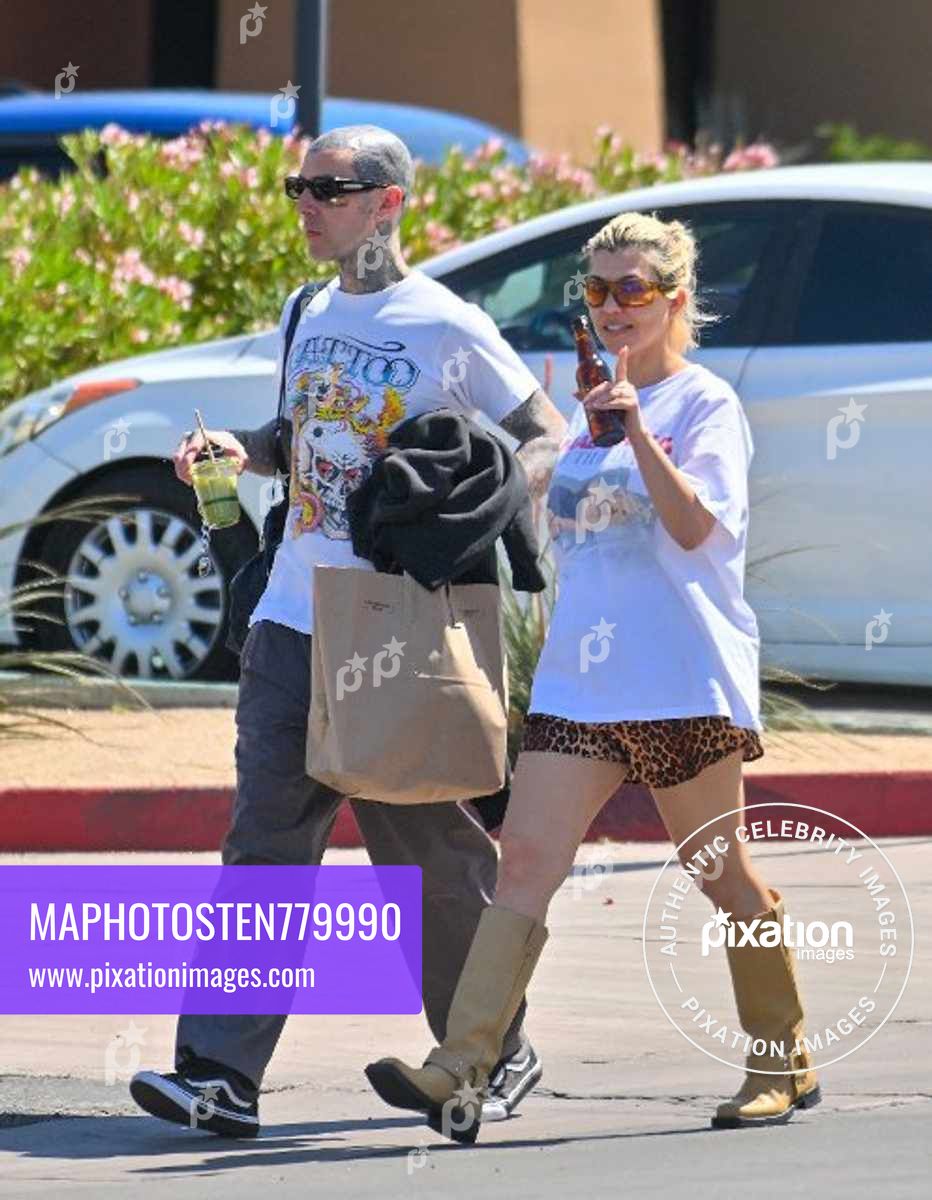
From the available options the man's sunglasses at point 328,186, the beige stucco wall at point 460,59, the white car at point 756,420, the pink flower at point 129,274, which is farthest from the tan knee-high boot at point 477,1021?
the beige stucco wall at point 460,59

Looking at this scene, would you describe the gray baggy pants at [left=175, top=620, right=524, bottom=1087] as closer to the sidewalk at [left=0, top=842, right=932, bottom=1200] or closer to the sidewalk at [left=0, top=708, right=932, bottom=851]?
the sidewalk at [left=0, top=842, right=932, bottom=1200]

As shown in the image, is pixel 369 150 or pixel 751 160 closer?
pixel 369 150

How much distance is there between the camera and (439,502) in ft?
18.6

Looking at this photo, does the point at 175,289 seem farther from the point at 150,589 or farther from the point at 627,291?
the point at 627,291

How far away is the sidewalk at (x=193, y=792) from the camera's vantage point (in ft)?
28.3

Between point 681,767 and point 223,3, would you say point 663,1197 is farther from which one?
point 223,3

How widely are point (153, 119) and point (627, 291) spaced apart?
9.47 meters

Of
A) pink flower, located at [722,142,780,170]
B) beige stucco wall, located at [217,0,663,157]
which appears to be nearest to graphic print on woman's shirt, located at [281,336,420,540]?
pink flower, located at [722,142,780,170]

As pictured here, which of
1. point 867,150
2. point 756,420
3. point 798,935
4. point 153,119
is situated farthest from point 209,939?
point 867,150

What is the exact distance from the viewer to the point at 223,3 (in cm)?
2072

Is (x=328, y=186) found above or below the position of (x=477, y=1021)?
above

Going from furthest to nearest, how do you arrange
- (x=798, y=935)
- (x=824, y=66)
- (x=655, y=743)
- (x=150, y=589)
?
(x=824, y=66), (x=150, y=589), (x=798, y=935), (x=655, y=743)

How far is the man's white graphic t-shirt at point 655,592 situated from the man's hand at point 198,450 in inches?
27.9

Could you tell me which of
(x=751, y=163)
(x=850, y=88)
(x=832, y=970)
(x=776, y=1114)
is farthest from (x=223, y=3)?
(x=776, y=1114)
